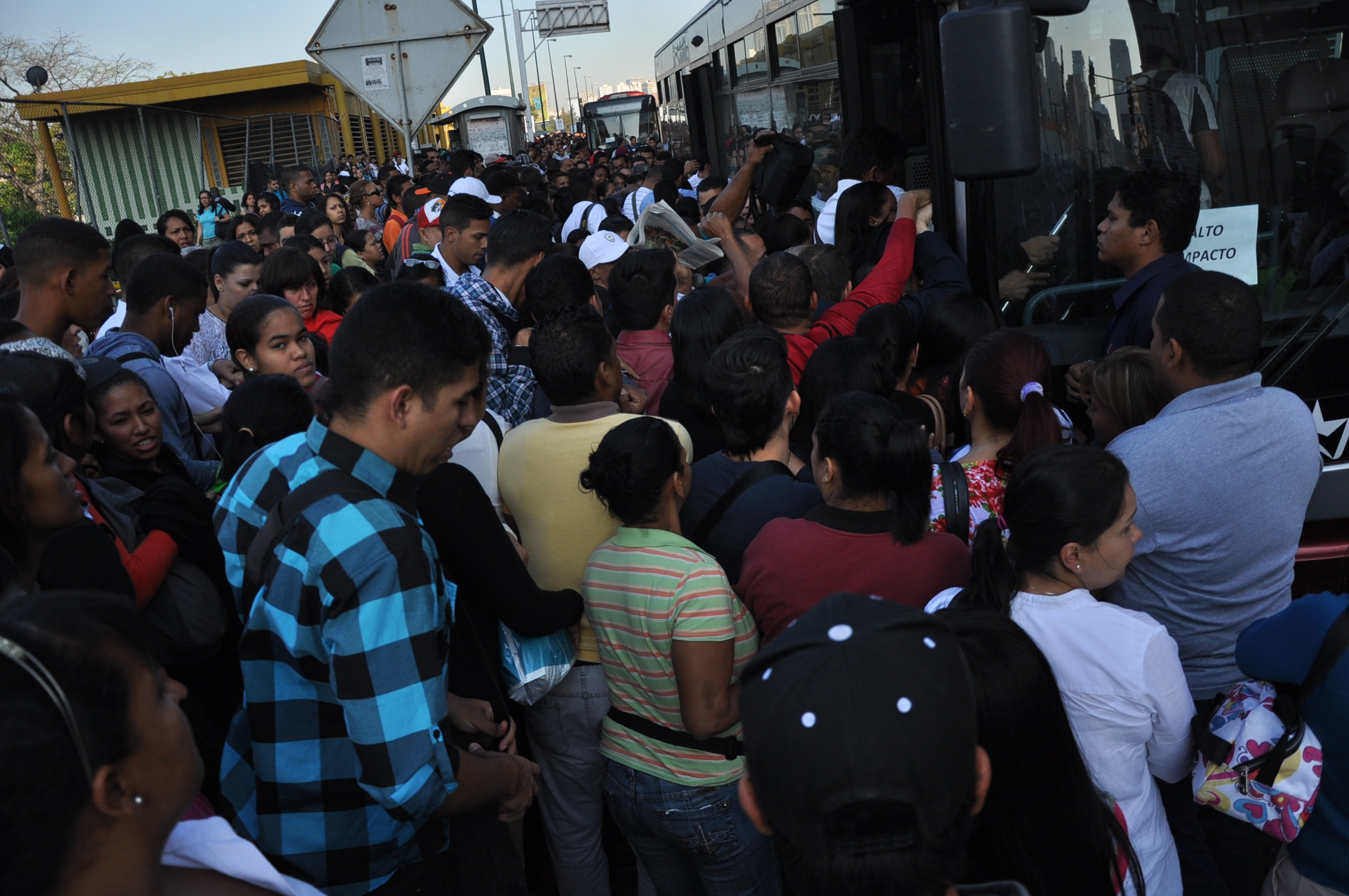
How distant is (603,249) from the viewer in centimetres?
527

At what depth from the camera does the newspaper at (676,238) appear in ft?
19.0

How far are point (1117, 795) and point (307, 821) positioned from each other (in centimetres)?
161

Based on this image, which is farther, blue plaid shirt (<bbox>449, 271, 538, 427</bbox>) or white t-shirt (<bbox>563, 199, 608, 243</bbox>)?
white t-shirt (<bbox>563, 199, 608, 243</bbox>)

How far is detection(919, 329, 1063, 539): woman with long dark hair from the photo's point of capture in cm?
269

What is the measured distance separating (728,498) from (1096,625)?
1.06 meters

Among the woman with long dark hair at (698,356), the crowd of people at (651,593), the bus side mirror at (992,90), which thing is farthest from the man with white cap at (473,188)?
the bus side mirror at (992,90)

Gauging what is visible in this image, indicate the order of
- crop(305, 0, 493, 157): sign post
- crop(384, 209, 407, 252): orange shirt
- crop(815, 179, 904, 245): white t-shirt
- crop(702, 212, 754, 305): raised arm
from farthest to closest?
crop(384, 209, 407, 252): orange shirt → crop(305, 0, 493, 157): sign post → crop(815, 179, 904, 245): white t-shirt → crop(702, 212, 754, 305): raised arm

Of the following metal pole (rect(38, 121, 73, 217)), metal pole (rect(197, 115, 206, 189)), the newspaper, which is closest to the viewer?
the newspaper

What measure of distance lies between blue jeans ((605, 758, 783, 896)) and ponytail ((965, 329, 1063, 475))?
123 centimetres

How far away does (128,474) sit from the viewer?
9.49 ft

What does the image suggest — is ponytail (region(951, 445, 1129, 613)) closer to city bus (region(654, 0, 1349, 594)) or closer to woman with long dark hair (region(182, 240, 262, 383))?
city bus (region(654, 0, 1349, 594))

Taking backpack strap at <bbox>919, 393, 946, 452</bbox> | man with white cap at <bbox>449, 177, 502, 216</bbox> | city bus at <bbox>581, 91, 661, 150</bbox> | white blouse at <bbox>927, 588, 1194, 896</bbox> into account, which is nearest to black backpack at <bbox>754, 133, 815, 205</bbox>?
man with white cap at <bbox>449, 177, 502, 216</bbox>

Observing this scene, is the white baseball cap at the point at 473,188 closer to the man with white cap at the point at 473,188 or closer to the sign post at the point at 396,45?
the man with white cap at the point at 473,188

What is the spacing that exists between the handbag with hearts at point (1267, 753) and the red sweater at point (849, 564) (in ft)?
2.01
